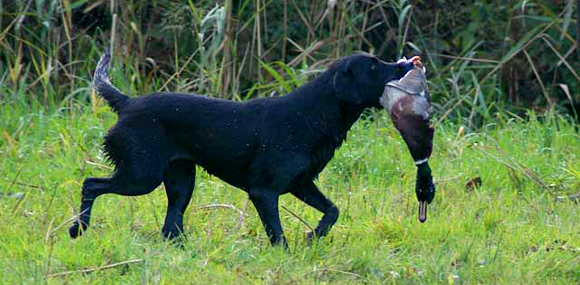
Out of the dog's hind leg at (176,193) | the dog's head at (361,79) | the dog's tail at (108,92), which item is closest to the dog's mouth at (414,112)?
the dog's head at (361,79)

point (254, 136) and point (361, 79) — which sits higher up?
point (361, 79)

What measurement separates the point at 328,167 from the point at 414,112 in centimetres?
160

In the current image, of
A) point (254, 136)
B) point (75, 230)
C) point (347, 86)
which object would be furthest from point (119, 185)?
point (347, 86)

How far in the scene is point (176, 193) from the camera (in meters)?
4.84

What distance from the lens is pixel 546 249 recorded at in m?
4.74

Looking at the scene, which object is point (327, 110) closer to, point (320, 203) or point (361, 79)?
point (361, 79)

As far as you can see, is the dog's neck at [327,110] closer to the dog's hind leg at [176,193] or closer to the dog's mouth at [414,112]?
the dog's mouth at [414,112]

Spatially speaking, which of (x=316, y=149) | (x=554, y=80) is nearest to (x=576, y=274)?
(x=316, y=149)

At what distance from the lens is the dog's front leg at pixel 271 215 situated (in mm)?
4535

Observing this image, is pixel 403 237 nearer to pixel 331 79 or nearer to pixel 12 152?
pixel 331 79

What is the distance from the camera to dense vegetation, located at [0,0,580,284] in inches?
172

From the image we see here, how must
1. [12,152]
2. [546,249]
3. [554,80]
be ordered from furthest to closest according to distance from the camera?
[554,80], [12,152], [546,249]

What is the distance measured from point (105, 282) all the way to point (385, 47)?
4.90 metres

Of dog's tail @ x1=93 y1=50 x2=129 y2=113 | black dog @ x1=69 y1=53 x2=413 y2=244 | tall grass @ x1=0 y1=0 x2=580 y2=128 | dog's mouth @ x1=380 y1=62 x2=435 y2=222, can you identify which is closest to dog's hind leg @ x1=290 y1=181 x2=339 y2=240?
black dog @ x1=69 y1=53 x2=413 y2=244
